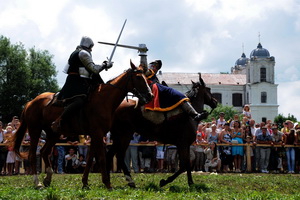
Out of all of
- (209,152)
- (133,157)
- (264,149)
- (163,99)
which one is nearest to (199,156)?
(209,152)

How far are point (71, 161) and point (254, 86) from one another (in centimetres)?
8975

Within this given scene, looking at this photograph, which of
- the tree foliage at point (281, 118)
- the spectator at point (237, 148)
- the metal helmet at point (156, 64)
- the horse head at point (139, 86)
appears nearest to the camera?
the horse head at point (139, 86)

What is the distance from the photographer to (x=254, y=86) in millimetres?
104938

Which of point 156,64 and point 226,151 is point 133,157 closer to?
point 226,151

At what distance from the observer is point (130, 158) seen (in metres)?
19.7

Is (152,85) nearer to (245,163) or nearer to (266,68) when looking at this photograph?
(245,163)

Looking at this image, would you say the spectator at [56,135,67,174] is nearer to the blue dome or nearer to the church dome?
the church dome

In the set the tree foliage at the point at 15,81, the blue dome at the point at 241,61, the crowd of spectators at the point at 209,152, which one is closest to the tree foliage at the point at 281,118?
the blue dome at the point at 241,61

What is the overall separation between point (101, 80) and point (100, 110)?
3.01 feet

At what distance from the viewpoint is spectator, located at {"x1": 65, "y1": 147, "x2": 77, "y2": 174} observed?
62.1 ft

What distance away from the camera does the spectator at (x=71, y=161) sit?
62.1 ft

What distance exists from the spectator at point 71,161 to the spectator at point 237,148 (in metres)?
6.59

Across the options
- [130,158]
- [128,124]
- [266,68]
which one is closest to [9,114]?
[130,158]

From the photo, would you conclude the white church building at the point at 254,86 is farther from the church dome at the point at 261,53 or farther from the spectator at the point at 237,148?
the spectator at the point at 237,148
